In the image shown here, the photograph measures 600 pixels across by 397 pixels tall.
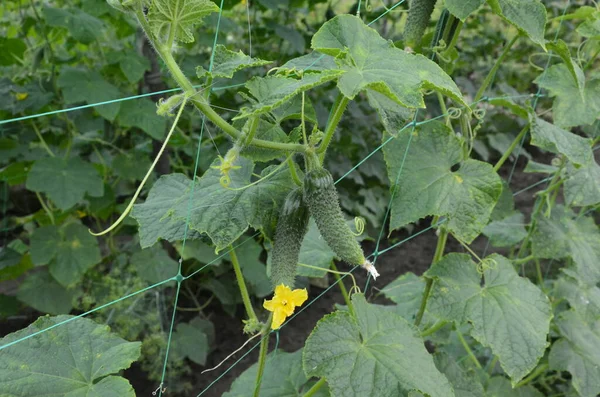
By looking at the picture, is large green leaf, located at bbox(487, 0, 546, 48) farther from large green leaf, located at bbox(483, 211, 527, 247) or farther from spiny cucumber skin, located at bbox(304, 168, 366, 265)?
large green leaf, located at bbox(483, 211, 527, 247)

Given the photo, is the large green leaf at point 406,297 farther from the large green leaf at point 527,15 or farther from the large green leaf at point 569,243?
the large green leaf at point 527,15

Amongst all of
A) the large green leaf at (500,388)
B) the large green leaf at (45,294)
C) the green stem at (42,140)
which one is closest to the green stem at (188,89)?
the large green leaf at (500,388)

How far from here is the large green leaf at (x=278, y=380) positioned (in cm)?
174

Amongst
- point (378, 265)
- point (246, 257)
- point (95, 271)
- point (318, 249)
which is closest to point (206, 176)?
point (318, 249)

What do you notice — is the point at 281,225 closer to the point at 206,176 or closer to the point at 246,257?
the point at 206,176

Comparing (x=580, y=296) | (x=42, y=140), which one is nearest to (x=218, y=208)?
(x=580, y=296)

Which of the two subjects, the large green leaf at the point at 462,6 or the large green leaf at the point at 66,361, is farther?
the large green leaf at the point at 462,6

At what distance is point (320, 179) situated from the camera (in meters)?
1.16

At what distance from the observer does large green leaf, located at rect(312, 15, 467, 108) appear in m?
1.05

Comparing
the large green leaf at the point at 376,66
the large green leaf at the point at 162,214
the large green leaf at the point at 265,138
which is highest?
the large green leaf at the point at 376,66

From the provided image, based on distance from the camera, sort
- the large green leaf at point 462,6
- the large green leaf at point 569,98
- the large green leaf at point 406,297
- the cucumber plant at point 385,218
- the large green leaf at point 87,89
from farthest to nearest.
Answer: the large green leaf at point 87,89, the large green leaf at point 406,297, the large green leaf at point 569,98, the large green leaf at point 462,6, the cucumber plant at point 385,218

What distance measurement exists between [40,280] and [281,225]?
196cm

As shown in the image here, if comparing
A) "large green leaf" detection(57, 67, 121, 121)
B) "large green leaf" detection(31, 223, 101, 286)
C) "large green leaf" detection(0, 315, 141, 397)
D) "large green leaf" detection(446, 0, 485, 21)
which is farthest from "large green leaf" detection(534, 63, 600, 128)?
"large green leaf" detection(31, 223, 101, 286)

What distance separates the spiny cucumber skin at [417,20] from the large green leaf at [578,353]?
4.12 ft
